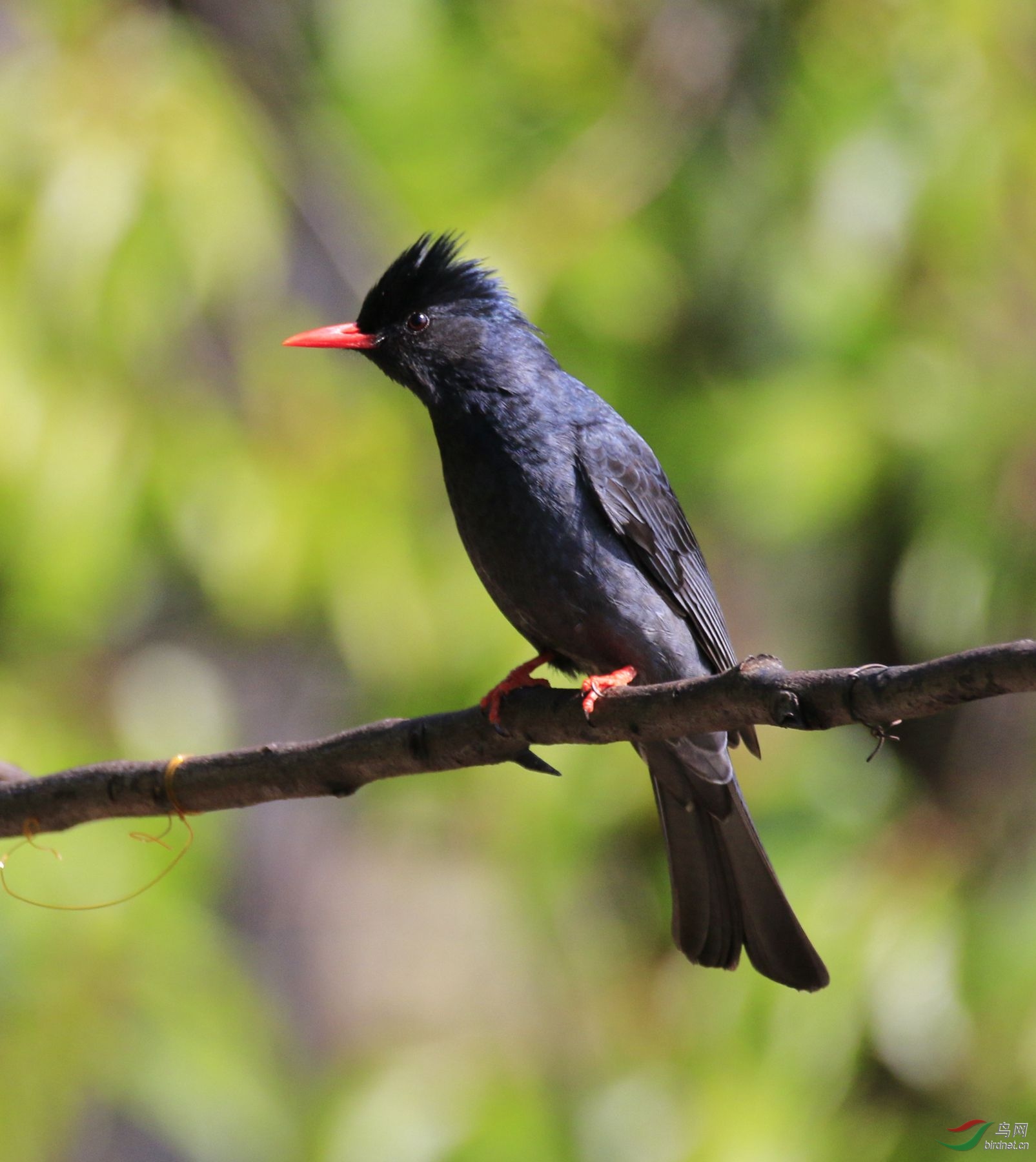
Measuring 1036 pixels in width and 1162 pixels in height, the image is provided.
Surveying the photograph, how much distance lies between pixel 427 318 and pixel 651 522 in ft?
2.77

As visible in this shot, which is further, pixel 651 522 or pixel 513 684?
pixel 651 522

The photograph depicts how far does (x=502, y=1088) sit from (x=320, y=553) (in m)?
1.85

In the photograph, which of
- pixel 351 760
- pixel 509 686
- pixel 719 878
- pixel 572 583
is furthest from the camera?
pixel 719 878

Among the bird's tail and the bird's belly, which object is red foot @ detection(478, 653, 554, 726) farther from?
the bird's tail

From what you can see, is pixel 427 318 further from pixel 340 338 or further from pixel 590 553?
pixel 590 553

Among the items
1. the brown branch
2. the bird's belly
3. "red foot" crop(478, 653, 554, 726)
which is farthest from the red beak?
the brown branch

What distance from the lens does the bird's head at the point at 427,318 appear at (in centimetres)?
383

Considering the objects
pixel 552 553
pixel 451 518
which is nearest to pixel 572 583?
pixel 552 553

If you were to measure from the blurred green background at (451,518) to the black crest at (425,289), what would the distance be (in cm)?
77

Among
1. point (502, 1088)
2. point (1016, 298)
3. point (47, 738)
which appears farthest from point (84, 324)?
point (1016, 298)

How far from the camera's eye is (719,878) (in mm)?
3537

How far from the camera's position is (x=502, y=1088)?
4.80m

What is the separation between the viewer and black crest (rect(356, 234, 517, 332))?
3.94 m

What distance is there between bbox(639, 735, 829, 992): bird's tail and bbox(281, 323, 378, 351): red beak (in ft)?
4.31
